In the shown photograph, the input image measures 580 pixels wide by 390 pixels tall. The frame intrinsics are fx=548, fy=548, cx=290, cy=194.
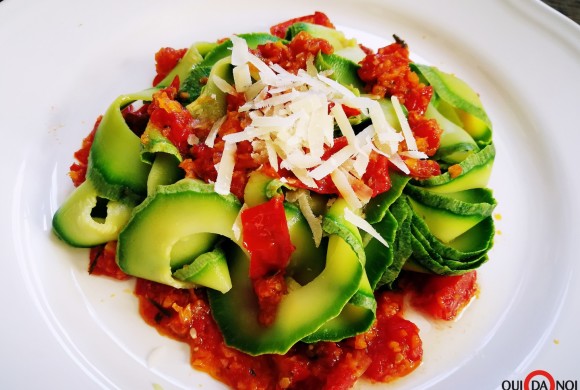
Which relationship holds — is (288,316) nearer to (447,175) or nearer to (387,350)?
(387,350)

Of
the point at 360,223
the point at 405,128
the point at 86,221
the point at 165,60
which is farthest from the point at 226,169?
the point at 165,60

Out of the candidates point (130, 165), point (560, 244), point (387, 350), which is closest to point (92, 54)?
point (130, 165)

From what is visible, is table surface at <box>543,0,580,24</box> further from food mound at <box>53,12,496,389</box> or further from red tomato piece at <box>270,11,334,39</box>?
food mound at <box>53,12,496,389</box>

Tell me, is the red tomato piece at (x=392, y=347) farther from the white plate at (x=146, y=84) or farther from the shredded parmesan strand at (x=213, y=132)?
the shredded parmesan strand at (x=213, y=132)

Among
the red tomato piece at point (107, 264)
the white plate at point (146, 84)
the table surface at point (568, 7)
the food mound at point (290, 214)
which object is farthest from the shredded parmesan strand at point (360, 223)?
the table surface at point (568, 7)

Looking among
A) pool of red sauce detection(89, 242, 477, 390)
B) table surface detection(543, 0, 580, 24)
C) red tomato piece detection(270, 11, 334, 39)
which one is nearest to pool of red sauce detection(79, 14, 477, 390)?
pool of red sauce detection(89, 242, 477, 390)
